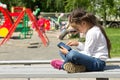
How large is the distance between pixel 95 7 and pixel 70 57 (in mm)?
36654

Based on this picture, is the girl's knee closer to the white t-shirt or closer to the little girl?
the little girl

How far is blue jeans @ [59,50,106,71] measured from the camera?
15.1ft

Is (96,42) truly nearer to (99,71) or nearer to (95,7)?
(99,71)

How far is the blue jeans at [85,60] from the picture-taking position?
4.61 meters

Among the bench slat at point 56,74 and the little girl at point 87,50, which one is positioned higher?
the little girl at point 87,50

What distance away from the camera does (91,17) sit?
489cm

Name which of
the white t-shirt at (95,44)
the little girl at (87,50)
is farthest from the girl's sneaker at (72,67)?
the white t-shirt at (95,44)

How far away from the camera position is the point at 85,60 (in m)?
4.68

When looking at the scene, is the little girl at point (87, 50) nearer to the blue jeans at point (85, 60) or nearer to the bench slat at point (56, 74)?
the blue jeans at point (85, 60)

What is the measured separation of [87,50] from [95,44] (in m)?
0.12

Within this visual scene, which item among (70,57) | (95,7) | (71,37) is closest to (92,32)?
(70,57)

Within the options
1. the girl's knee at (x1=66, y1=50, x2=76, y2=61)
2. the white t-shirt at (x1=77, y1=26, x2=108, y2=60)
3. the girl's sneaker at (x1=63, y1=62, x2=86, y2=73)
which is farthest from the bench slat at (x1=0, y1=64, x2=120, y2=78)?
the white t-shirt at (x1=77, y1=26, x2=108, y2=60)

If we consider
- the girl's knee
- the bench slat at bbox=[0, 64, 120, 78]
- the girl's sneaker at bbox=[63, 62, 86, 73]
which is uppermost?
the girl's knee

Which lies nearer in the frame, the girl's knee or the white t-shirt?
the girl's knee
